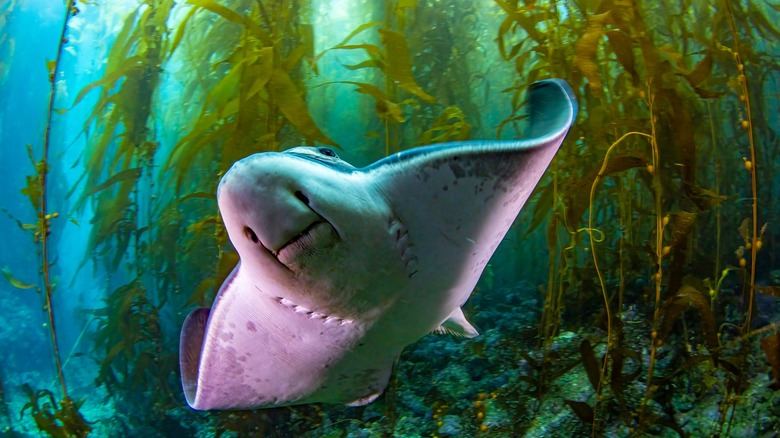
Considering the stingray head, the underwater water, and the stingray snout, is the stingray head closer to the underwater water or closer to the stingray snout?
the stingray snout

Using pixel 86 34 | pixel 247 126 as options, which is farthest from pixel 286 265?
pixel 86 34

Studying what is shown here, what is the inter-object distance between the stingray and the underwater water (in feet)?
3.34

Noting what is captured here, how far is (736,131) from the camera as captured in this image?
4.31 meters

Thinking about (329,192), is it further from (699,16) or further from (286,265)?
(699,16)

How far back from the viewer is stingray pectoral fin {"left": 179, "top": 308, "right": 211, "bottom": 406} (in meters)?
1.80

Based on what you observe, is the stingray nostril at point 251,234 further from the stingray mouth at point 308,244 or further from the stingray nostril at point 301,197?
the stingray nostril at point 301,197

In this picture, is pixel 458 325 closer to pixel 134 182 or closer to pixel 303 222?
pixel 303 222

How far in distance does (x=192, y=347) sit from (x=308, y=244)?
3.24ft

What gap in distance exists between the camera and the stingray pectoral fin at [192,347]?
5.91ft

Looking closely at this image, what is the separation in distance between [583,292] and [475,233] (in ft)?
10.0

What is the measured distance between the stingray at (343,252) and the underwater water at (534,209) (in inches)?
40.1

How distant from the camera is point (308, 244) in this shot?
120 cm

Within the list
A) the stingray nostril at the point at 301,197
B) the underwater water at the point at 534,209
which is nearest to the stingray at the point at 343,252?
the stingray nostril at the point at 301,197

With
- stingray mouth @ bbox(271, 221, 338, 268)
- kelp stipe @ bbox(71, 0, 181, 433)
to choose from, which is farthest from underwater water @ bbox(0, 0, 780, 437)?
stingray mouth @ bbox(271, 221, 338, 268)
